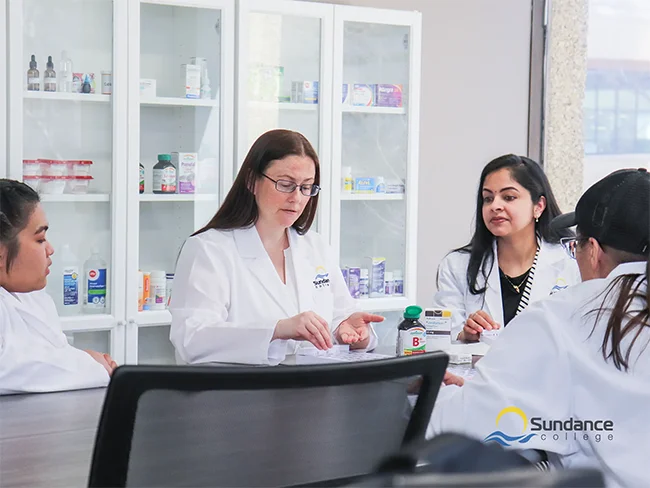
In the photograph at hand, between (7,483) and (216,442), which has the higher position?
(216,442)

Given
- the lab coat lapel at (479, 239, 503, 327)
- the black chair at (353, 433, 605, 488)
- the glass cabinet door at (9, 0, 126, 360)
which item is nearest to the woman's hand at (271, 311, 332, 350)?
the lab coat lapel at (479, 239, 503, 327)

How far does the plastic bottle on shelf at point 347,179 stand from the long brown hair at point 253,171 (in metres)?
1.38

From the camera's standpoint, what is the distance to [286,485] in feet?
3.86

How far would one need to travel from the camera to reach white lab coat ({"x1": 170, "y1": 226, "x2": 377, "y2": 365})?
2.49 meters

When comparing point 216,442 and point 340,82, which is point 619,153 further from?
point 216,442

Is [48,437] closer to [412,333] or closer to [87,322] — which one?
[412,333]

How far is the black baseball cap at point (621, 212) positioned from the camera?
1743mm

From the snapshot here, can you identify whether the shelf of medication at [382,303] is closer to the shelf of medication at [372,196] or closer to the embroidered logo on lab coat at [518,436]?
the shelf of medication at [372,196]

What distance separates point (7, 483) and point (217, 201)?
2.55 meters

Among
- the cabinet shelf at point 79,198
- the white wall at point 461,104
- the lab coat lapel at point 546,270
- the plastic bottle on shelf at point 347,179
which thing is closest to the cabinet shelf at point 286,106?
the plastic bottle on shelf at point 347,179

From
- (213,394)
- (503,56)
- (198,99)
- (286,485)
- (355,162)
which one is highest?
(503,56)

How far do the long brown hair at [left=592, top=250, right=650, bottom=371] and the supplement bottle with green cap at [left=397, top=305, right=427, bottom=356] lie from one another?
2.75 feet

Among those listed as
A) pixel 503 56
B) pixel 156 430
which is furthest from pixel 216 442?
pixel 503 56

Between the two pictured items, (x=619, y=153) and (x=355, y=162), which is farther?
(x=619, y=153)
